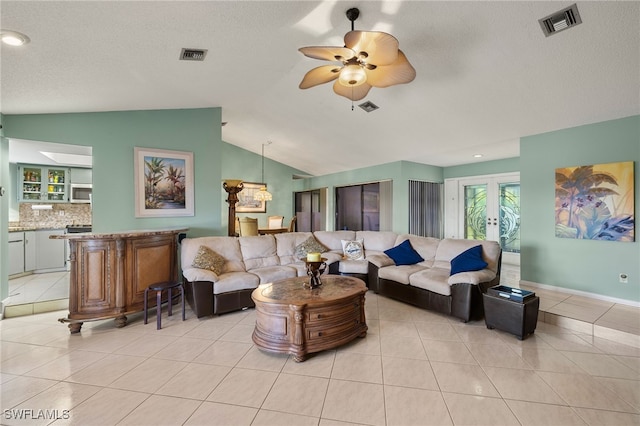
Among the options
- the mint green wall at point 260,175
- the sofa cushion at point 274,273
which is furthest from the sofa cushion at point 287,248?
the mint green wall at point 260,175

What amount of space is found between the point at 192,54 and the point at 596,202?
17.1 feet

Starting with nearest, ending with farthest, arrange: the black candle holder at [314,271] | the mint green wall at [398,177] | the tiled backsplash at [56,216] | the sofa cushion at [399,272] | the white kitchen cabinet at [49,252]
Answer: the black candle holder at [314,271]
the sofa cushion at [399,272]
the white kitchen cabinet at [49,252]
the tiled backsplash at [56,216]
the mint green wall at [398,177]

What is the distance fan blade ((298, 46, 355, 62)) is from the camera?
1942 millimetres

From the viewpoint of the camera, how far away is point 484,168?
634 centimetres

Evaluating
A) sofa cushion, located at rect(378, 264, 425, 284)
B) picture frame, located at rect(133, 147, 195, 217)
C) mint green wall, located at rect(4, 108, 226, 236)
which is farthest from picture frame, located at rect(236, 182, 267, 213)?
sofa cushion, located at rect(378, 264, 425, 284)

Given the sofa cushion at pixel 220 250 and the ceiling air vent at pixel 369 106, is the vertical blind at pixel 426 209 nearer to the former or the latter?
the ceiling air vent at pixel 369 106

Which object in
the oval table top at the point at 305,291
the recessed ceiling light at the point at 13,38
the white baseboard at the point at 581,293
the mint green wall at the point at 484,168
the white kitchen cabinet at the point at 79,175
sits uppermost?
the recessed ceiling light at the point at 13,38

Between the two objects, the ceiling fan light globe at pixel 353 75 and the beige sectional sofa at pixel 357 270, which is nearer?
the ceiling fan light globe at pixel 353 75

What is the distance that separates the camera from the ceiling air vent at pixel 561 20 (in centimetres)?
214

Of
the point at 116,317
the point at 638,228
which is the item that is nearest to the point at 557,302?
the point at 638,228

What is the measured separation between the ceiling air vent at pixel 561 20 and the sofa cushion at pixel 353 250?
11.4 ft

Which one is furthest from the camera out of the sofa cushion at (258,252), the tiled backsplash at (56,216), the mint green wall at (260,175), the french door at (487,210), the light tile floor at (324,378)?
the mint green wall at (260,175)

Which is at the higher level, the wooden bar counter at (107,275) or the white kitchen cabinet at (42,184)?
the white kitchen cabinet at (42,184)

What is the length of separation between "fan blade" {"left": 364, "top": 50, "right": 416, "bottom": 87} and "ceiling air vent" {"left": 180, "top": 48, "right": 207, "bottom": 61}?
5.45ft
